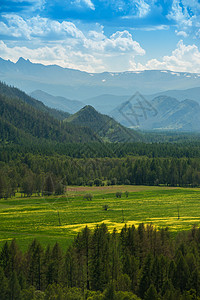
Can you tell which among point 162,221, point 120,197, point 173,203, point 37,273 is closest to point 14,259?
point 37,273

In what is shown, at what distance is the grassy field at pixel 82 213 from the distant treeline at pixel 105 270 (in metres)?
21.2

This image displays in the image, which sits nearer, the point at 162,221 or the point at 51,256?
the point at 51,256

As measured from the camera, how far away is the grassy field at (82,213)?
→ 105562 millimetres

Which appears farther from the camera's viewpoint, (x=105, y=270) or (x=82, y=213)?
(x=82, y=213)

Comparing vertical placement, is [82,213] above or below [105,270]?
below

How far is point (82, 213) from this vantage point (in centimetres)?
13912

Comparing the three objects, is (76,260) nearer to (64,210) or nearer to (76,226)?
(76,226)

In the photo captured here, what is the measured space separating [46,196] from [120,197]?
114ft

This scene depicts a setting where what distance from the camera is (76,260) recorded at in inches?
2480

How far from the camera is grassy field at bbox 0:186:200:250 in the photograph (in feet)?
346

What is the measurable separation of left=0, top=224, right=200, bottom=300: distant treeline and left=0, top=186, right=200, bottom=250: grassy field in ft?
69.5

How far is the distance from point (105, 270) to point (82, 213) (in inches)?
3020

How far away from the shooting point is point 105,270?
62.8m

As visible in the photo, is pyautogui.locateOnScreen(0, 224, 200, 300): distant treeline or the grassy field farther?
the grassy field
